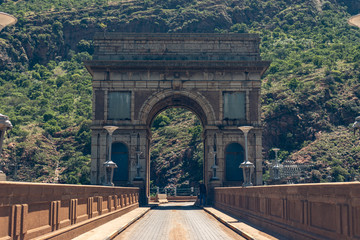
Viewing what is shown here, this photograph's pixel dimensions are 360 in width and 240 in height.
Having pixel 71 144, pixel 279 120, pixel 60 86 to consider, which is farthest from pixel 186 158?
pixel 60 86

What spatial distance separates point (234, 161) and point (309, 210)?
28.0 metres

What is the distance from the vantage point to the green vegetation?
3428 inches

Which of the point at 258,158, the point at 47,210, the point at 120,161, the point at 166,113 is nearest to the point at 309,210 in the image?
the point at 47,210

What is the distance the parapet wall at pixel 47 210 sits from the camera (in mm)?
8539

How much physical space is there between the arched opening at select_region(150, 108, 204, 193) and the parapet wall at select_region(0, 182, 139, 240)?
64712 millimetres

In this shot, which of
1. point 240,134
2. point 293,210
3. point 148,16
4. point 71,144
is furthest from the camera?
point 148,16

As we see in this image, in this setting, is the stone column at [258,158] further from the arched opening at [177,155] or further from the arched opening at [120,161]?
the arched opening at [177,155]

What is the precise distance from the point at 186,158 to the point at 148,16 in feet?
260

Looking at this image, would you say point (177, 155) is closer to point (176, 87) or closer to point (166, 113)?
point (166, 113)

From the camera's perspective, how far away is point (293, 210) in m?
12.6

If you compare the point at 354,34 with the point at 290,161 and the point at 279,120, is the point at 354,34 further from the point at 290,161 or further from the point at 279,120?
the point at 290,161

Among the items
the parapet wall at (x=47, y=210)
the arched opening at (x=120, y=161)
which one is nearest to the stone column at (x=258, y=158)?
the arched opening at (x=120, y=161)

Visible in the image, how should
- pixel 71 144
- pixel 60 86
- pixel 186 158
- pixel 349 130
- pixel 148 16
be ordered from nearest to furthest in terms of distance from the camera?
pixel 349 130 < pixel 186 158 < pixel 71 144 < pixel 60 86 < pixel 148 16

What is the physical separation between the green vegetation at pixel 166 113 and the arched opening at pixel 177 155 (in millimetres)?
1139
